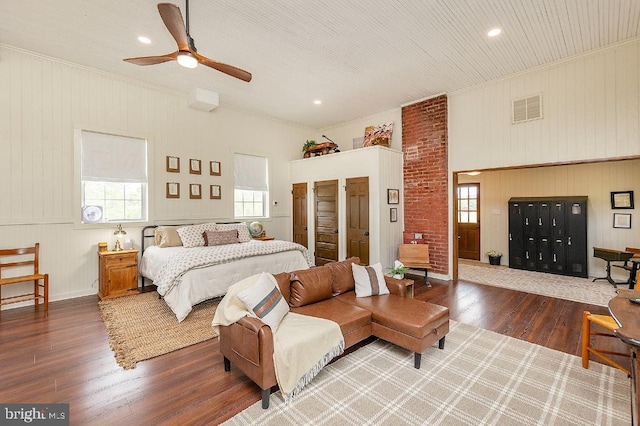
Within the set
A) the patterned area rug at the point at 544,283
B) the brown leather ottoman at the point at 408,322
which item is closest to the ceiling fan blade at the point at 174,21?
the brown leather ottoman at the point at 408,322

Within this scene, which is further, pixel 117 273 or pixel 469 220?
pixel 469 220

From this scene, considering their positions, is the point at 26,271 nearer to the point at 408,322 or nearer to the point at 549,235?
the point at 408,322

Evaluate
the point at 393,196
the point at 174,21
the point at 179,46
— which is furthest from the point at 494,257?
the point at 174,21

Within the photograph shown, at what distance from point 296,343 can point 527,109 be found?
17.0ft

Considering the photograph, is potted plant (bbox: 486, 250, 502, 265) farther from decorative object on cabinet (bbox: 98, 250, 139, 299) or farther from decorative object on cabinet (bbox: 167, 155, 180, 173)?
decorative object on cabinet (bbox: 98, 250, 139, 299)

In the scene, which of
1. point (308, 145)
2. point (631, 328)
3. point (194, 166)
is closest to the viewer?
point (631, 328)

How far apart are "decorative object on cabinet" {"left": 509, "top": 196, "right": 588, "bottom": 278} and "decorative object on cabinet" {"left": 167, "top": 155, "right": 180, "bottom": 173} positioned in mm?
7595

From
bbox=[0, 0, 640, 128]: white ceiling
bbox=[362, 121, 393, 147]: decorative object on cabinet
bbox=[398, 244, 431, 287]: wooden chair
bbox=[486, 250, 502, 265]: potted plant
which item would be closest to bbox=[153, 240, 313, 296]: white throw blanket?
bbox=[398, 244, 431, 287]: wooden chair

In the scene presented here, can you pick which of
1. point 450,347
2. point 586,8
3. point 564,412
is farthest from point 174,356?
point 586,8

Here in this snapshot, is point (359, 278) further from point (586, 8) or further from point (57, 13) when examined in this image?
point (57, 13)

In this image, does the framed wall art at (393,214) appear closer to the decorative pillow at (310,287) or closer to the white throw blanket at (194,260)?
the white throw blanket at (194,260)

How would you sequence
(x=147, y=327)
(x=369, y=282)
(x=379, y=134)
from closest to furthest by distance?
(x=369, y=282), (x=147, y=327), (x=379, y=134)

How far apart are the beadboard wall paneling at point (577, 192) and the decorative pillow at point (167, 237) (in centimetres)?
743
